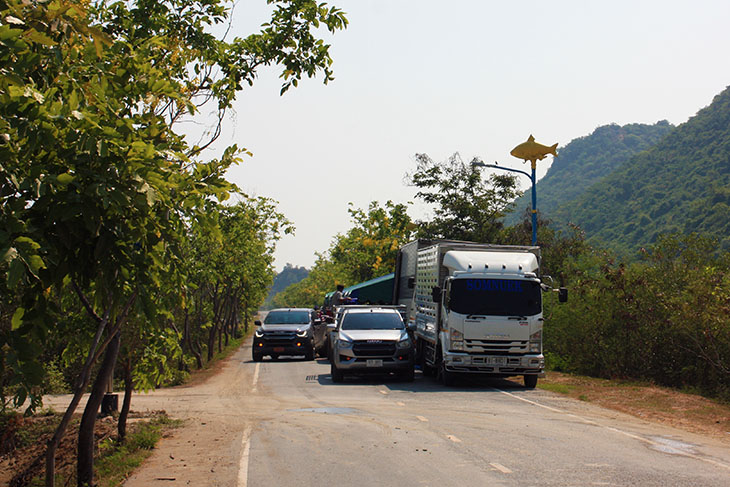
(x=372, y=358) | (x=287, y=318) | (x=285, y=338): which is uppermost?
(x=287, y=318)

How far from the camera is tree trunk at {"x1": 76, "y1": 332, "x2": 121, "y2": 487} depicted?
873 centimetres

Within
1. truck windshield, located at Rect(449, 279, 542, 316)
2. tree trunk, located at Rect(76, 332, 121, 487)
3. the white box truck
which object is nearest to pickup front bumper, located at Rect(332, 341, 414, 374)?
the white box truck

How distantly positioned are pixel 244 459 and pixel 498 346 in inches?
383

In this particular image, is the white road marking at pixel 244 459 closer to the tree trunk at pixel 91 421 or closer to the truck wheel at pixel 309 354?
the tree trunk at pixel 91 421

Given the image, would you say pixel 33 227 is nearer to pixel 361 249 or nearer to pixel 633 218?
pixel 361 249

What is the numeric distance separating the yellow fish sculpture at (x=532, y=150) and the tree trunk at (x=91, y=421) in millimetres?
16654

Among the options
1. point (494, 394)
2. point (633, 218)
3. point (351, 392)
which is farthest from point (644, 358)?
point (633, 218)

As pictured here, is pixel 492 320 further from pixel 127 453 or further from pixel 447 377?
pixel 127 453

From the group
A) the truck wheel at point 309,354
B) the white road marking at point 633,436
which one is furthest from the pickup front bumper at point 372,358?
the truck wheel at point 309,354

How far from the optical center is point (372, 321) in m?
21.3

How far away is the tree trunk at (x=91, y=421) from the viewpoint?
873 centimetres

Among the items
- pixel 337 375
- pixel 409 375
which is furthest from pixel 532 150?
pixel 337 375

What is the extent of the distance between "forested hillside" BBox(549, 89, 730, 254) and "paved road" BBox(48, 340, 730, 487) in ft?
161

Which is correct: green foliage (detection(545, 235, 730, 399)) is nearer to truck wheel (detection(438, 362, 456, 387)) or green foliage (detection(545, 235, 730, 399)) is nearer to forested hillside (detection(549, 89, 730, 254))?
truck wheel (detection(438, 362, 456, 387))
